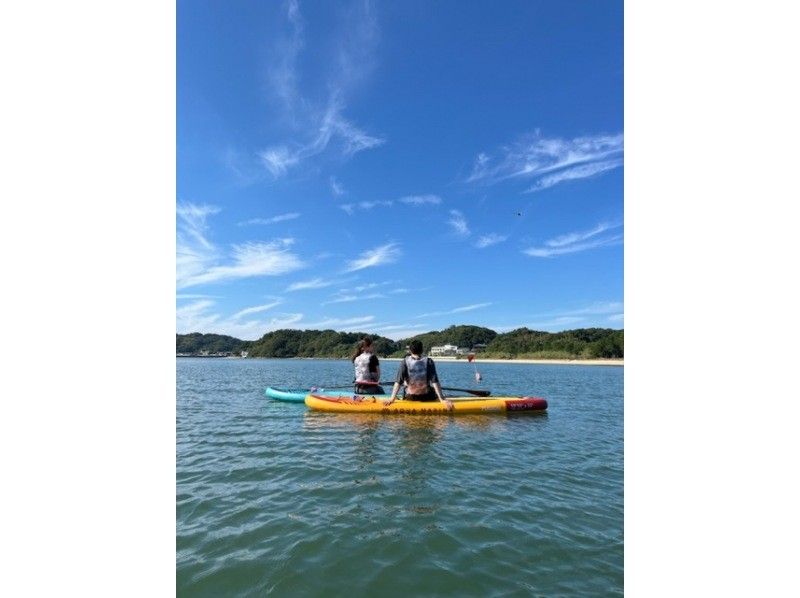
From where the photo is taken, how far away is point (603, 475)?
7.19 metres

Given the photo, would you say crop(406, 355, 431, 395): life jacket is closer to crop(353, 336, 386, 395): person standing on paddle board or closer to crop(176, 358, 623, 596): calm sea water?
crop(353, 336, 386, 395): person standing on paddle board

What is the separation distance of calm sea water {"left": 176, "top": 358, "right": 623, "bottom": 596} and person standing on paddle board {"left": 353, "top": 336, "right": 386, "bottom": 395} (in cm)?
455

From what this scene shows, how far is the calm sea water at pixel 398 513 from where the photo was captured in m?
3.67

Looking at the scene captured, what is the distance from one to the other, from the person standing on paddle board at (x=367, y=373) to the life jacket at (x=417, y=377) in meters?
2.22

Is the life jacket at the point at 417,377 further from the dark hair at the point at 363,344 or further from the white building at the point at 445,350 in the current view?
the white building at the point at 445,350

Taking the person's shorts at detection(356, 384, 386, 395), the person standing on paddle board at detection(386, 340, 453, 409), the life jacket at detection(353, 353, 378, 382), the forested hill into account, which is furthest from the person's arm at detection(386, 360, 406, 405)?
the forested hill

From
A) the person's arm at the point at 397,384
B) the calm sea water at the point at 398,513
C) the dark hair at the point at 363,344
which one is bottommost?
the calm sea water at the point at 398,513

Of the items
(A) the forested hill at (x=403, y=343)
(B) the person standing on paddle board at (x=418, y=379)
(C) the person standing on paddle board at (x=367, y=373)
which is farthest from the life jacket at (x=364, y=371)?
Result: (A) the forested hill at (x=403, y=343)

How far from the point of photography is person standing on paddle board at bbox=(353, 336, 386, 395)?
15.2 meters
